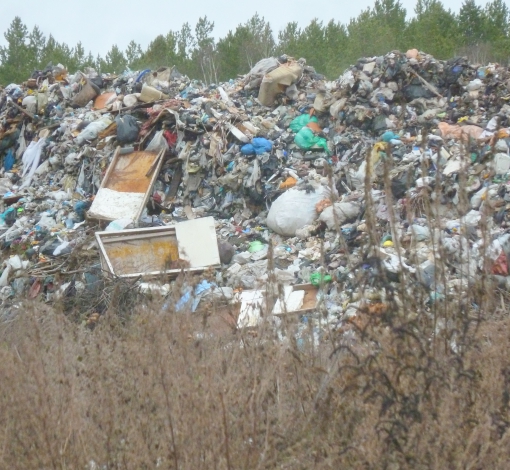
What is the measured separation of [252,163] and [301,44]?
94.4ft

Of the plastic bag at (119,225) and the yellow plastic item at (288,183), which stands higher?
the yellow plastic item at (288,183)

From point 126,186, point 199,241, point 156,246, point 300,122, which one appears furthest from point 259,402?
point 300,122

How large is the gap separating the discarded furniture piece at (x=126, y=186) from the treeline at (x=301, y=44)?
A: 72.2ft

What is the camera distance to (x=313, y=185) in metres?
7.70

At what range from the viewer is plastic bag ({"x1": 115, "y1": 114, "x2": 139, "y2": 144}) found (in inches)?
370

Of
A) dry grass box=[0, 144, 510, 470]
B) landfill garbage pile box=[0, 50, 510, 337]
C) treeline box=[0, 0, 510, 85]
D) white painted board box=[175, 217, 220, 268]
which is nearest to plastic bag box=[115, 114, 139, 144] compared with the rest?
landfill garbage pile box=[0, 50, 510, 337]

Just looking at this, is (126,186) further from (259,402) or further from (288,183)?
(259,402)

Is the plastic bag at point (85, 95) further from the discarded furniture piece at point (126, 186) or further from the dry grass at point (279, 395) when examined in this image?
the dry grass at point (279, 395)

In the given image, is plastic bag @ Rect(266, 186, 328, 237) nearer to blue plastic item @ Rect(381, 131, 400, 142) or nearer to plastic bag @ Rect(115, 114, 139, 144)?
blue plastic item @ Rect(381, 131, 400, 142)

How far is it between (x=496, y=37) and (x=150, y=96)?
26.6m

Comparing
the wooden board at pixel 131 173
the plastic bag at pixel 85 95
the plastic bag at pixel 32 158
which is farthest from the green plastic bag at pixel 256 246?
the plastic bag at pixel 85 95

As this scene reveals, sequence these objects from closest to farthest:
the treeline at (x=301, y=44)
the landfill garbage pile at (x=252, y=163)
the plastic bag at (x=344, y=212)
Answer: the landfill garbage pile at (x=252, y=163) < the plastic bag at (x=344, y=212) < the treeline at (x=301, y=44)

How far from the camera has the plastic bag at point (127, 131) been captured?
9.39 metres

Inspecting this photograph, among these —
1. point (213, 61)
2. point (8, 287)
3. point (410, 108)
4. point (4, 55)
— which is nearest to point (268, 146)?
point (410, 108)
